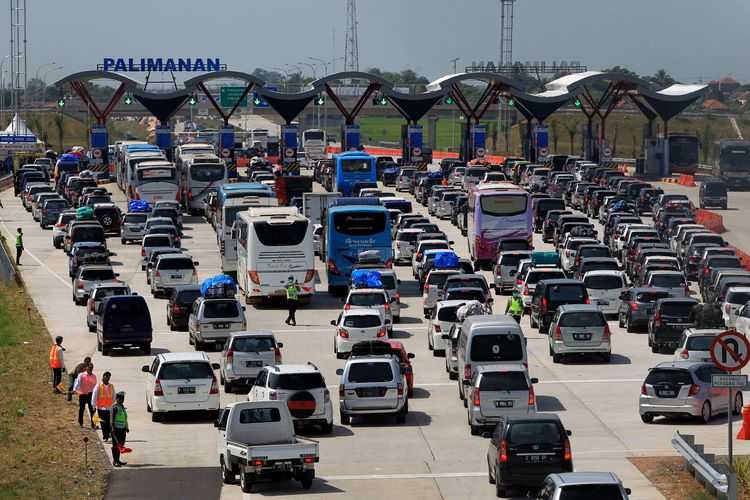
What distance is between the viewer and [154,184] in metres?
85.2

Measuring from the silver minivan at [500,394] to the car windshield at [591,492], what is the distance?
9922mm

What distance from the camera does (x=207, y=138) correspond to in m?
155

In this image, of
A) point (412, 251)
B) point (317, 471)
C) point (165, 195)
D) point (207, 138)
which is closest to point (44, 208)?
point (165, 195)

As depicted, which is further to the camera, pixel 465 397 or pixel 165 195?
pixel 165 195

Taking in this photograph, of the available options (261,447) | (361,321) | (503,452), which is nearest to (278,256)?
(361,321)

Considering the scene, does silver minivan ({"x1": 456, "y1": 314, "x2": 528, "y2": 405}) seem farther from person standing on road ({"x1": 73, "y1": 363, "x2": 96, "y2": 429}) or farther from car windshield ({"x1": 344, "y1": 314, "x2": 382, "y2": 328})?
person standing on road ({"x1": 73, "y1": 363, "x2": 96, "y2": 429})

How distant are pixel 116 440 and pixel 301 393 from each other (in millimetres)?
4100

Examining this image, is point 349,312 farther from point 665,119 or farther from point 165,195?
point 665,119

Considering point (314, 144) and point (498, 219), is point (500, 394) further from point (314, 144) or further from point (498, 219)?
point (314, 144)

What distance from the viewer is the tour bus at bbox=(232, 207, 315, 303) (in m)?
53.5

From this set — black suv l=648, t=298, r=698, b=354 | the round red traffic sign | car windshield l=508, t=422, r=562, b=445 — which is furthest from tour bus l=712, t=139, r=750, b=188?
the round red traffic sign

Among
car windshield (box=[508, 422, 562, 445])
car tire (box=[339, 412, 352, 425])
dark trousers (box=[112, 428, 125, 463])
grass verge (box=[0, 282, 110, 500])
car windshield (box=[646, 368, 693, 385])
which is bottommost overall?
grass verge (box=[0, 282, 110, 500])

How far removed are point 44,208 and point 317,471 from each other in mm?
55865

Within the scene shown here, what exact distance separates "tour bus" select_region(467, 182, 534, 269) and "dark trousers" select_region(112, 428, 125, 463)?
113 ft
